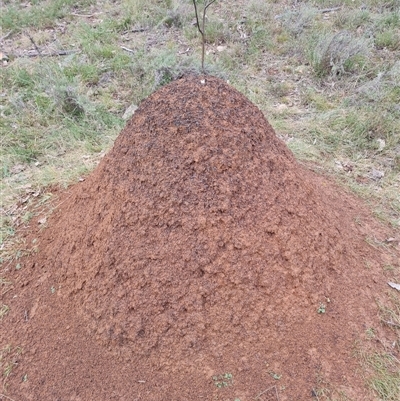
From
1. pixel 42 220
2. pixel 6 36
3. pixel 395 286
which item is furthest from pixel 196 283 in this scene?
pixel 6 36

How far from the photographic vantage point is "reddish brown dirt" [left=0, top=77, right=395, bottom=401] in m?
1.55

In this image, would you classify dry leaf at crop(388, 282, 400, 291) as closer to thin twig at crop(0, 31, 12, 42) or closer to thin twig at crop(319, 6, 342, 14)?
thin twig at crop(319, 6, 342, 14)

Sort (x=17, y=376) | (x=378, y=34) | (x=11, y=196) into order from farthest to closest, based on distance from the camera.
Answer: (x=378, y=34), (x=11, y=196), (x=17, y=376)

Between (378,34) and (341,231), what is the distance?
387cm

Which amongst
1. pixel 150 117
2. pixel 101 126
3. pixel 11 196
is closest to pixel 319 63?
pixel 101 126

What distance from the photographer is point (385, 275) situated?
1.93 m

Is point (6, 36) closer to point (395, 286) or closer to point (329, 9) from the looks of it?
point (329, 9)

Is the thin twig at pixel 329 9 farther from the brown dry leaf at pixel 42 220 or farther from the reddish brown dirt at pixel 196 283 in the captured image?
the brown dry leaf at pixel 42 220

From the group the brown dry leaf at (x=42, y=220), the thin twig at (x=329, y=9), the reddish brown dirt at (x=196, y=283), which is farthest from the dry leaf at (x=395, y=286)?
the thin twig at (x=329, y=9)

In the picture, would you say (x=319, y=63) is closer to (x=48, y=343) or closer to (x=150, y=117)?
(x=150, y=117)

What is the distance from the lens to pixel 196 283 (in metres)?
1.60

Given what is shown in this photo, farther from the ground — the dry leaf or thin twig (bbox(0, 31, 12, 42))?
thin twig (bbox(0, 31, 12, 42))

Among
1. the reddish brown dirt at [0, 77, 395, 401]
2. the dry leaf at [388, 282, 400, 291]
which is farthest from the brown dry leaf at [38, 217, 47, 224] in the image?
the dry leaf at [388, 282, 400, 291]

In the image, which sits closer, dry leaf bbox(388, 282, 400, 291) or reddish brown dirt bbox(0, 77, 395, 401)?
reddish brown dirt bbox(0, 77, 395, 401)
